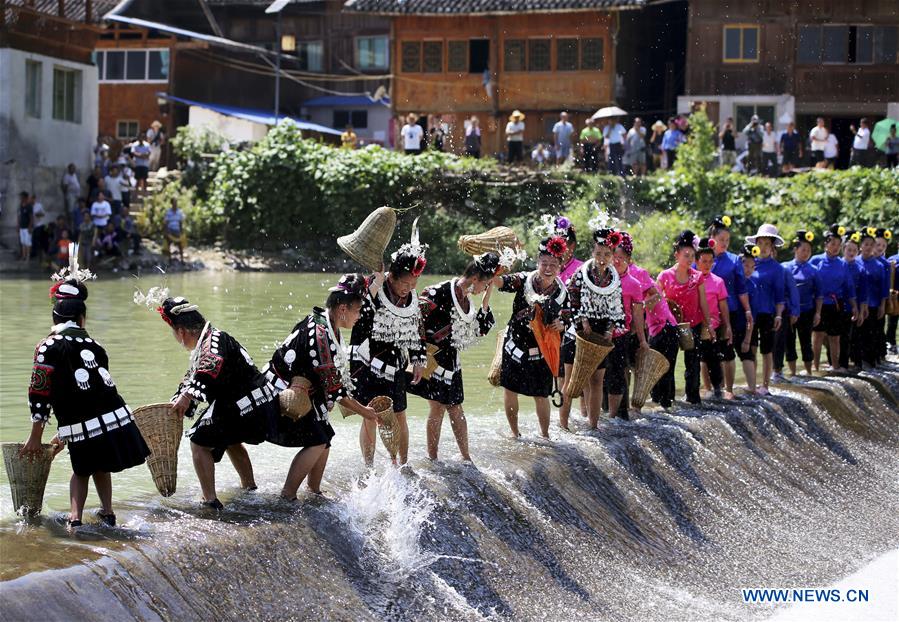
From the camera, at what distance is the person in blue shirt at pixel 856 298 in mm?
16266

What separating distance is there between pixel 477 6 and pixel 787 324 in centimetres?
2748

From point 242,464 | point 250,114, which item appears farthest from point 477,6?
point 242,464

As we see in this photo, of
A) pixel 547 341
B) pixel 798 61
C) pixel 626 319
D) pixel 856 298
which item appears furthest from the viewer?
pixel 798 61

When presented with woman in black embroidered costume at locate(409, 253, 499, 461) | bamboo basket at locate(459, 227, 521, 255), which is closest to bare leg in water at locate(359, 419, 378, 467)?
woman in black embroidered costume at locate(409, 253, 499, 461)

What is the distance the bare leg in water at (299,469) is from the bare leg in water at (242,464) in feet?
1.15

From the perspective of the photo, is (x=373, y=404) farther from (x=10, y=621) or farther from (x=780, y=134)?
(x=780, y=134)

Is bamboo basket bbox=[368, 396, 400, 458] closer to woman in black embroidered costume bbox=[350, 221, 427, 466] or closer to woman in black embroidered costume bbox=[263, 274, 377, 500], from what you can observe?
woman in black embroidered costume bbox=[350, 221, 427, 466]

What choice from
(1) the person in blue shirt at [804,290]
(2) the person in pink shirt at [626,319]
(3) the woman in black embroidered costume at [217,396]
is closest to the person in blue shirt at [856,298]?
(1) the person in blue shirt at [804,290]

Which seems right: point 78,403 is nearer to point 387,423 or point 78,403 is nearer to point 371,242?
point 387,423

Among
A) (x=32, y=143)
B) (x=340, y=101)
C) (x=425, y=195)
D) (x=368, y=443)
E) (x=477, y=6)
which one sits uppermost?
(x=477, y=6)

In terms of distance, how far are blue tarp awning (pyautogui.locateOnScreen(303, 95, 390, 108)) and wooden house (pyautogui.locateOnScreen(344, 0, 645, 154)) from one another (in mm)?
3640

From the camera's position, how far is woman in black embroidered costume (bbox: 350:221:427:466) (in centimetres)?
905

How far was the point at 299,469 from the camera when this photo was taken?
8469 millimetres

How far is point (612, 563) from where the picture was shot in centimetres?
953
